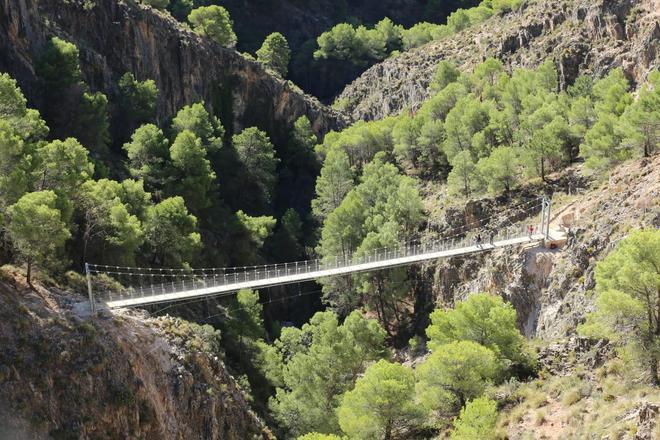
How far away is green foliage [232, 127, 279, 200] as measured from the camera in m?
71.5

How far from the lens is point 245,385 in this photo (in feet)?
144

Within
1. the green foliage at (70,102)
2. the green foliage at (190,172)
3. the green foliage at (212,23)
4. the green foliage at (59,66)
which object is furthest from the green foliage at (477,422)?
the green foliage at (212,23)

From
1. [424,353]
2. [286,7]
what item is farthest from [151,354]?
[286,7]

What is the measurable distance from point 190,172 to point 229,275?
1779cm

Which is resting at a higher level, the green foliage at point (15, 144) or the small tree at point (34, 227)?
the green foliage at point (15, 144)

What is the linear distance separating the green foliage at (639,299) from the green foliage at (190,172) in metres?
35.5

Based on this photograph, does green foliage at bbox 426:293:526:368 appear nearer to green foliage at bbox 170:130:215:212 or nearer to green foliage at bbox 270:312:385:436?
green foliage at bbox 270:312:385:436

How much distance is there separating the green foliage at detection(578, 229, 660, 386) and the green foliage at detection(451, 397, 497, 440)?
625cm

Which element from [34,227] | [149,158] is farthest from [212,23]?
[34,227]

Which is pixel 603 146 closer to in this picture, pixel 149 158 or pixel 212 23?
pixel 149 158

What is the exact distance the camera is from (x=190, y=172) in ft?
192

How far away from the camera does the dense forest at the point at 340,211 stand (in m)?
33.0

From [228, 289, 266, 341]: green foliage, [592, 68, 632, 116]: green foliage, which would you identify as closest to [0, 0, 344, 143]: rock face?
[228, 289, 266, 341]: green foliage

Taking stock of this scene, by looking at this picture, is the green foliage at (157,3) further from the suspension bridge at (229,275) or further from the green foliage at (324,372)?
the green foliage at (324,372)
